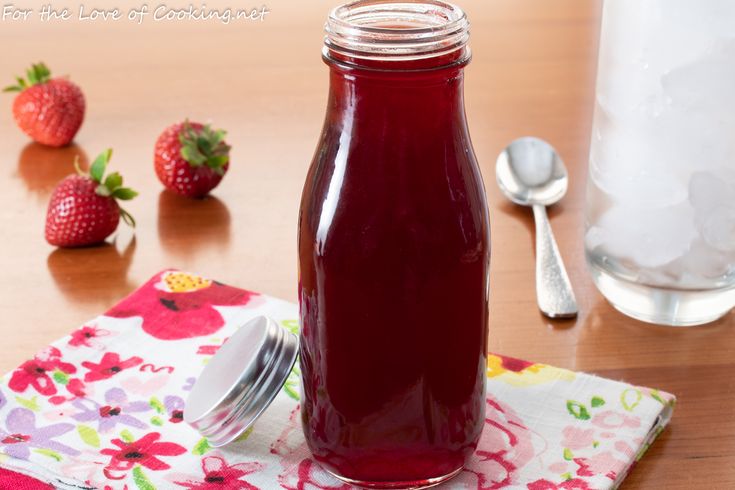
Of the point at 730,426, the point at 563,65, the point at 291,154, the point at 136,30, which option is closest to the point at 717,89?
the point at 730,426

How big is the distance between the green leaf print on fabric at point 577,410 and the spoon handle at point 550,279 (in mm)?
155

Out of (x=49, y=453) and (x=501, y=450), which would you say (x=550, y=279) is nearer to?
(x=501, y=450)

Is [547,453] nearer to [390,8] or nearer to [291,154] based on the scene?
[390,8]

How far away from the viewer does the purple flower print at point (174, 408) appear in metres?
0.76

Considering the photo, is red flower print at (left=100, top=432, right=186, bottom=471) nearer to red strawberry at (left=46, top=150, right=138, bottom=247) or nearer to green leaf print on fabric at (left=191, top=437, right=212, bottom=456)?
green leaf print on fabric at (left=191, top=437, right=212, bottom=456)

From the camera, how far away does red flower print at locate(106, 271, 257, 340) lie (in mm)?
873

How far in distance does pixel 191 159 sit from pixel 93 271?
0.61ft

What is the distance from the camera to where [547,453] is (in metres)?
0.71

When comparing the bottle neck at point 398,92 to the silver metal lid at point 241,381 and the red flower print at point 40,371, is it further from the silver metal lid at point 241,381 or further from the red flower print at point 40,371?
the red flower print at point 40,371

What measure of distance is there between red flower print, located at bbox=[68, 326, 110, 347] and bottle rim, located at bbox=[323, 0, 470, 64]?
0.35m

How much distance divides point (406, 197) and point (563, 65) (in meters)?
0.96

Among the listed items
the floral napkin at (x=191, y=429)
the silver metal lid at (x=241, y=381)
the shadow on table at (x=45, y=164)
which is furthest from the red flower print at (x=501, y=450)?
the shadow on table at (x=45, y=164)

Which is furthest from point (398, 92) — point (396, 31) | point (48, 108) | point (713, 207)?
point (48, 108)

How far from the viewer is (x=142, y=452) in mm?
717
